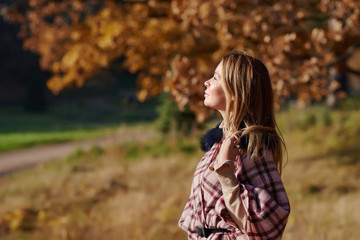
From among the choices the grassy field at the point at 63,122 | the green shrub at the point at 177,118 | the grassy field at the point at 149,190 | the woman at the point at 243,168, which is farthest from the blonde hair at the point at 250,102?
the grassy field at the point at 63,122

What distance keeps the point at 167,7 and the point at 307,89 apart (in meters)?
2.58

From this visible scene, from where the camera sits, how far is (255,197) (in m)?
1.92

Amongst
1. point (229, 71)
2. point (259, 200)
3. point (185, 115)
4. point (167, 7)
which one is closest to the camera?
point (259, 200)

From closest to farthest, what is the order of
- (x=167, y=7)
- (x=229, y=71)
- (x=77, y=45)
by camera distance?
1. (x=229, y=71)
2. (x=167, y=7)
3. (x=77, y=45)

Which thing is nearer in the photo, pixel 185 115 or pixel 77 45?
pixel 77 45

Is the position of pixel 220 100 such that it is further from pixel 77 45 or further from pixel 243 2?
pixel 77 45

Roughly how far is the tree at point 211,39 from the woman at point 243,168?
269 cm

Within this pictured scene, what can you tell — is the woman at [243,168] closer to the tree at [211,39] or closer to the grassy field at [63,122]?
the tree at [211,39]

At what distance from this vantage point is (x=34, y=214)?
6.40 metres

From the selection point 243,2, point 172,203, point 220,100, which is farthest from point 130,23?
point 220,100

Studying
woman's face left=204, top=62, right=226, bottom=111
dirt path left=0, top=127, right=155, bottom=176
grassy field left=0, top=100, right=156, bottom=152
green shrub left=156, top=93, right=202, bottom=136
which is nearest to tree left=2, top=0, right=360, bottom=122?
woman's face left=204, top=62, right=226, bottom=111

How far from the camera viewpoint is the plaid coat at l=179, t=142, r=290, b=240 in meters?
1.91

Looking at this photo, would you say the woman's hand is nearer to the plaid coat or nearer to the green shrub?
the plaid coat

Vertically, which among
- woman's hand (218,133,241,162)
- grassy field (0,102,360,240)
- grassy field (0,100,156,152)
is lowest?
grassy field (0,100,156,152)
